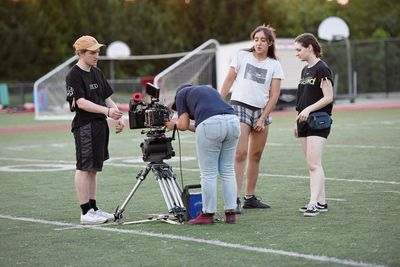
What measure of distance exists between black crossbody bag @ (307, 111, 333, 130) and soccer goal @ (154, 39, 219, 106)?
1916 centimetres

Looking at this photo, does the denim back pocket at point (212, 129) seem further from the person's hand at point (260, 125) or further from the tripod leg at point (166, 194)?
the person's hand at point (260, 125)

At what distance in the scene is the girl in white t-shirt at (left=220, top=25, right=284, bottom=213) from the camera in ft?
32.6

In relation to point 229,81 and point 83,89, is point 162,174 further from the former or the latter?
point 229,81

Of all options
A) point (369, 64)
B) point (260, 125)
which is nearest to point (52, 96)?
point (369, 64)

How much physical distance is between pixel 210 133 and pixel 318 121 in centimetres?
142

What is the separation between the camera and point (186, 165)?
15188 millimetres

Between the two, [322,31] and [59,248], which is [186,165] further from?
[322,31]

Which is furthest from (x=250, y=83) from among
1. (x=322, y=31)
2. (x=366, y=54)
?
(x=366, y=54)

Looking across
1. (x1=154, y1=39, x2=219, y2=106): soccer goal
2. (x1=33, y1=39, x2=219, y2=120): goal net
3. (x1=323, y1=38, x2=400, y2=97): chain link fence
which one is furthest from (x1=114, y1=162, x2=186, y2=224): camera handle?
(x1=323, y1=38, x2=400, y2=97): chain link fence

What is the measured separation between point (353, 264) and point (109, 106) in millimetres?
3848

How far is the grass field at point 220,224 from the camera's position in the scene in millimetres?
7484

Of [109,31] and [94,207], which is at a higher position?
[109,31]

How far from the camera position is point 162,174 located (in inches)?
367

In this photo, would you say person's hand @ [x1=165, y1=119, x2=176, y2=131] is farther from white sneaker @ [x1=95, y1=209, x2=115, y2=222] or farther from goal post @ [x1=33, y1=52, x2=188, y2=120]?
goal post @ [x1=33, y1=52, x2=188, y2=120]
